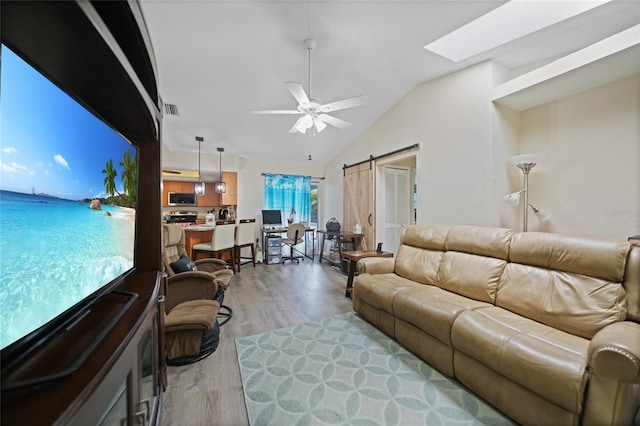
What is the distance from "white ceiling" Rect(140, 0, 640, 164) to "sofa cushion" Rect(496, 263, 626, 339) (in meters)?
2.17

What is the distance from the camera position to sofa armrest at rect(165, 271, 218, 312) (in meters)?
2.42

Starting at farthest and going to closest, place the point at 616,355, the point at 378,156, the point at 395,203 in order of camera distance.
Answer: the point at 395,203, the point at 378,156, the point at 616,355

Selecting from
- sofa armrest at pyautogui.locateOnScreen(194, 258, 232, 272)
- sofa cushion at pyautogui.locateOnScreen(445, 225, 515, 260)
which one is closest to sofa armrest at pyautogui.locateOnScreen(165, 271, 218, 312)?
sofa armrest at pyautogui.locateOnScreen(194, 258, 232, 272)

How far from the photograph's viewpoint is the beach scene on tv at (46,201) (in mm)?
601

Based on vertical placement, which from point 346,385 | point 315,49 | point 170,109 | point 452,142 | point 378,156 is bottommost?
point 346,385

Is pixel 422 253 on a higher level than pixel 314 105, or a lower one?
lower

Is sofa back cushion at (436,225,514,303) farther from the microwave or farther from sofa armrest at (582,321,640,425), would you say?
the microwave

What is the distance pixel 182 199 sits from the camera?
19.1 feet

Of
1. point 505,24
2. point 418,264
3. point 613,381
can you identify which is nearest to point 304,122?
point 418,264

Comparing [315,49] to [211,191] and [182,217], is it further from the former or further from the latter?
[182,217]

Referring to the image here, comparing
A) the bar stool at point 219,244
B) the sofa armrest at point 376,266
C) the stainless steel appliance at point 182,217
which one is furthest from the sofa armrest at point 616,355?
the stainless steel appliance at point 182,217

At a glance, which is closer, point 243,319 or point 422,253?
point 243,319

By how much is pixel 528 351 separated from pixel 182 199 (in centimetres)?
645

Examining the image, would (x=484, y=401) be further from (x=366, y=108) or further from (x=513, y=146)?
(x=366, y=108)
